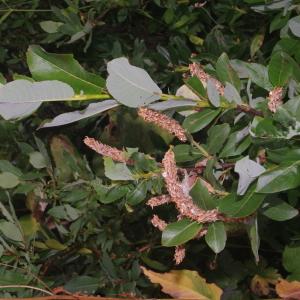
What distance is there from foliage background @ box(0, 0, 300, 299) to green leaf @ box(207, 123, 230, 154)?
1.57ft

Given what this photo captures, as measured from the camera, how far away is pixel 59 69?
571 mm

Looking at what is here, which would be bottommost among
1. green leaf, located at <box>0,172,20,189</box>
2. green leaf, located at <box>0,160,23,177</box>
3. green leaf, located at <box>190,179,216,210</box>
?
green leaf, located at <box>0,172,20,189</box>

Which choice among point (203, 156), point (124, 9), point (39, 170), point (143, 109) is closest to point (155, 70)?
point (124, 9)

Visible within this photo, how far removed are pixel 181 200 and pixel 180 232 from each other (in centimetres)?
5

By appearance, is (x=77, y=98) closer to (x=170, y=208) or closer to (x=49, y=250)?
(x=170, y=208)

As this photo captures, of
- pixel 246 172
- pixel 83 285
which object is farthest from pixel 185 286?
pixel 83 285

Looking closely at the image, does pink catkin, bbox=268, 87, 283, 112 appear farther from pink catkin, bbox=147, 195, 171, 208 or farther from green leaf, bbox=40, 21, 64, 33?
green leaf, bbox=40, 21, 64, 33

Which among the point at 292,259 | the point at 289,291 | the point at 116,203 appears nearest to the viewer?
the point at 289,291

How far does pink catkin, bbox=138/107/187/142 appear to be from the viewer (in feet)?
1.89

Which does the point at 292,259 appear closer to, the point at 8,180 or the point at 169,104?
the point at 169,104

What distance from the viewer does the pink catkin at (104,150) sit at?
653 millimetres

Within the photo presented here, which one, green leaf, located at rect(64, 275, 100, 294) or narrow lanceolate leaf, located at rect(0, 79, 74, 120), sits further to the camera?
green leaf, located at rect(64, 275, 100, 294)

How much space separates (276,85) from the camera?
612 millimetres

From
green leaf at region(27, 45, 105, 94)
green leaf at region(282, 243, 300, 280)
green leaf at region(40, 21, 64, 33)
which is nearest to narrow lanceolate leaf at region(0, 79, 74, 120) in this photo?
green leaf at region(27, 45, 105, 94)
